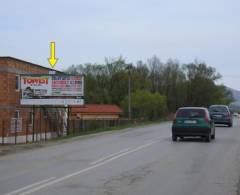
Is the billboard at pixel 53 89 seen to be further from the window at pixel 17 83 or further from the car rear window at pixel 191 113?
the car rear window at pixel 191 113

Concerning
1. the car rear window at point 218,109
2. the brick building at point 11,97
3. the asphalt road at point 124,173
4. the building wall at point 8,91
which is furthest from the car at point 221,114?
the asphalt road at point 124,173

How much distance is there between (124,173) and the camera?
13.7m

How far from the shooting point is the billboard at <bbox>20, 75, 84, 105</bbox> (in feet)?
122

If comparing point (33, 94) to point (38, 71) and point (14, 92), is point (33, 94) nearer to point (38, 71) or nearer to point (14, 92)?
point (14, 92)

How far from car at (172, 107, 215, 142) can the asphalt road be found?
515 centimetres

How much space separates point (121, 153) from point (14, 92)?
69.5ft

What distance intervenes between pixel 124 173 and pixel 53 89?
80.2ft

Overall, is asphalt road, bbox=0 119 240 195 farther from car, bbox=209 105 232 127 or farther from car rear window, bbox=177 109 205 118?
car, bbox=209 105 232 127

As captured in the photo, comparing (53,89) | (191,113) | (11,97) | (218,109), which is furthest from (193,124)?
(218,109)

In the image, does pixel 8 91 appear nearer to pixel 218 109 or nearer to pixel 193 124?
pixel 218 109

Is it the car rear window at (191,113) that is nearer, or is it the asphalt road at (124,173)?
the asphalt road at (124,173)

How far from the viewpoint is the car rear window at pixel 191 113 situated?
26375 millimetres

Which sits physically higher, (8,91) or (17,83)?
(17,83)

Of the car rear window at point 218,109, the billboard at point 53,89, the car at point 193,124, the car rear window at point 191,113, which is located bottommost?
the car at point 193,124
